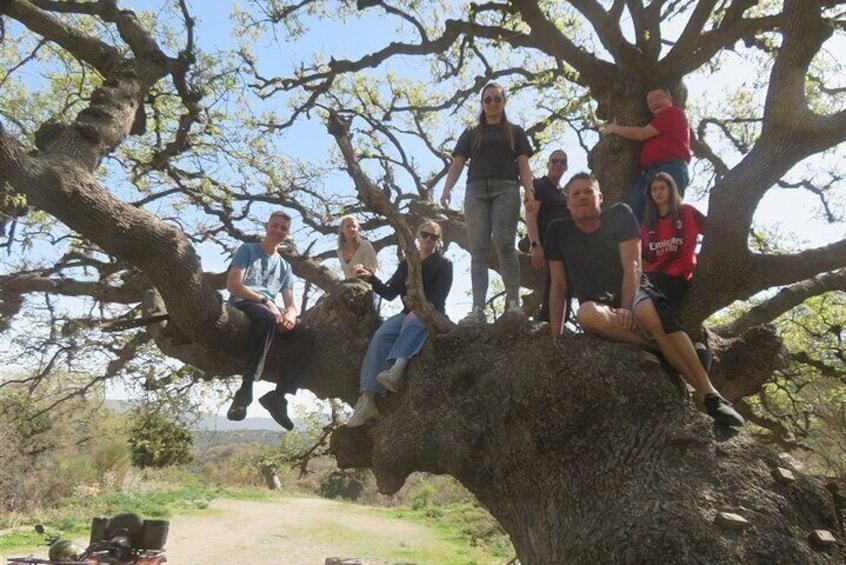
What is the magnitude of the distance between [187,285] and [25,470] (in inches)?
861

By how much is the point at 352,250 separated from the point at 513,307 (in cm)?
174

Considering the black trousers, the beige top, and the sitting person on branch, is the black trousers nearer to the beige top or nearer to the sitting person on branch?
the beige top

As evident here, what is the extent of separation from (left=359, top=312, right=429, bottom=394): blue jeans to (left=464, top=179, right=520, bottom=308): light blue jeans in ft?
2.19

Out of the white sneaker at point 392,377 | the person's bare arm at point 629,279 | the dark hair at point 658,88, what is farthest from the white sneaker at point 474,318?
the dark hair at point 658,88

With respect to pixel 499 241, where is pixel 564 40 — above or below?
above

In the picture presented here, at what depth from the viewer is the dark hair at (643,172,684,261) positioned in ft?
14.1

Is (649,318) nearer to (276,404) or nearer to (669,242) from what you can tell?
(669,242)

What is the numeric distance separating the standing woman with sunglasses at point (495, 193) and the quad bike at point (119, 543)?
524 cm

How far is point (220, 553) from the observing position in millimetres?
16953

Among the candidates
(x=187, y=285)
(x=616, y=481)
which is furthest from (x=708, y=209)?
(x=187, y=285)

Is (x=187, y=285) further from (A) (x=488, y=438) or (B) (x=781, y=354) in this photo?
(B) (x=781, y=354)

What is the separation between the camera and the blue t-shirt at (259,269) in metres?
4.89

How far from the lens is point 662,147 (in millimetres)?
5148

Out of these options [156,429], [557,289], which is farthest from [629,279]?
[156,429]
